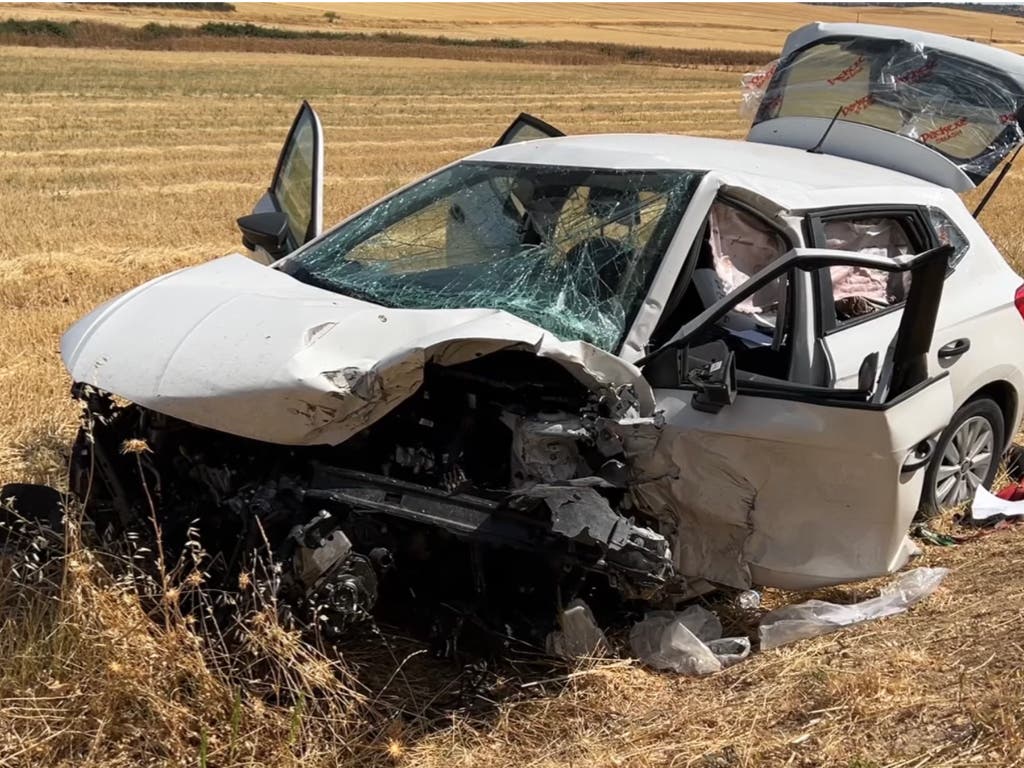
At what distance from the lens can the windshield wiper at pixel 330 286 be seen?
403 centimetres

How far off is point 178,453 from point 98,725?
947mm

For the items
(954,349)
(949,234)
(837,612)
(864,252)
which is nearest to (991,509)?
(954,349)

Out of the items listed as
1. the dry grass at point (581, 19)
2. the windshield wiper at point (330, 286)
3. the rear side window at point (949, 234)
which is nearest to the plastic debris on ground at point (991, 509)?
the rear side window at point (949, 234)

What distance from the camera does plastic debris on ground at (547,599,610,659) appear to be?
138 inches

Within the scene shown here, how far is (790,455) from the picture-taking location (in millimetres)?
3523

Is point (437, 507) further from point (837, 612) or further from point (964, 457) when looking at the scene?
point (964, 457)

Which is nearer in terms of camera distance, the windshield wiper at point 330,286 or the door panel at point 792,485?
the door panel at point 792,485

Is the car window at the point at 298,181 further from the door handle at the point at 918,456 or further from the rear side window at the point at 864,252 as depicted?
the door handle at the point at 918,456

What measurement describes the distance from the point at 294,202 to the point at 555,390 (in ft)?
7.13

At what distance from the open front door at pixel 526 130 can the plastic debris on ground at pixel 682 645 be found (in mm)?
2910

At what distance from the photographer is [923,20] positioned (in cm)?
6334

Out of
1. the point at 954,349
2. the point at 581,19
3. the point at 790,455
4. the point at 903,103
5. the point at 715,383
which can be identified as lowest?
the point at 581,19

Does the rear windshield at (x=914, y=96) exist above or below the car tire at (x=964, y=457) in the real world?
above

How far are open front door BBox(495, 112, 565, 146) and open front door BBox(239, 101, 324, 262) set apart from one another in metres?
1.12
